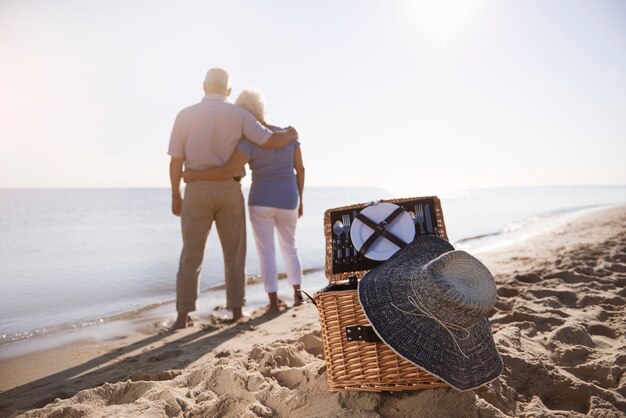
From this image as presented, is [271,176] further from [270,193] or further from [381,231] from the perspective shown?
[381,231]

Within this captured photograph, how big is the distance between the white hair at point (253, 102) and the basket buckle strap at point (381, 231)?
204cm

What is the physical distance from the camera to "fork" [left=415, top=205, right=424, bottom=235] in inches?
106

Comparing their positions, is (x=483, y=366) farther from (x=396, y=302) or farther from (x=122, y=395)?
(x=122, y=395)

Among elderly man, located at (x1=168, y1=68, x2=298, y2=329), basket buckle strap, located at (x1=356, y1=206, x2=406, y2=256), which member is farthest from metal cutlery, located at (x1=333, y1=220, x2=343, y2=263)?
elderly man, located at (x1=168, y1=68, x2=298, y2=329)

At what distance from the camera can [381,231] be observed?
2.60 metres

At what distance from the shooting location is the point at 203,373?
257 centimetres

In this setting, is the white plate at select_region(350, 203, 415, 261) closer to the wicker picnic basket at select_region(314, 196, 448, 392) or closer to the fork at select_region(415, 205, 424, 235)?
the fork at select_region(415, 205, 424, 235)

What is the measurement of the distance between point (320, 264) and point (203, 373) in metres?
5.39

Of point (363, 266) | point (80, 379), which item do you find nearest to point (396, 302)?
point (363, 266)

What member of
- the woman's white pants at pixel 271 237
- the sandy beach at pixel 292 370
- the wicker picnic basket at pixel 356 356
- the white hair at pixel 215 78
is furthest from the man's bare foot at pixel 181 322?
the wicker picnic basket at pixel 356 356

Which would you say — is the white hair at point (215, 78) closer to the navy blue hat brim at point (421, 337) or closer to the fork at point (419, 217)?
the fork at point (419, 217)

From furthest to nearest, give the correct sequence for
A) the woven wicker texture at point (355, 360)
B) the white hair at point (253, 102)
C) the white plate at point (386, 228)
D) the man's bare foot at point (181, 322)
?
the white hair at point (253, 102) → the man's bare foot at point (181, 322) → the white plate at point (386, 228) → the woven wicker texture at point (355, 360)

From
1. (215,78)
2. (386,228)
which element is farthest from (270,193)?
(386,228)

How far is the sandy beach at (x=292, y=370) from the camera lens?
2.03 m
